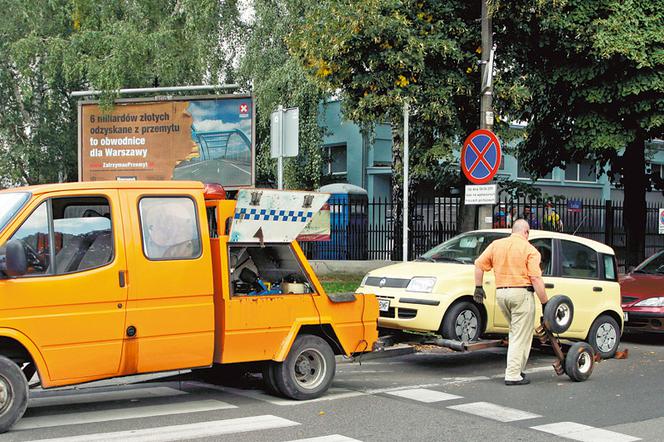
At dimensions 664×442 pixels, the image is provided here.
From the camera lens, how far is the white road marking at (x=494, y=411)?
7566mm

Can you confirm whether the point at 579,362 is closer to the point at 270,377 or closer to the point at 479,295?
the point at 479,295

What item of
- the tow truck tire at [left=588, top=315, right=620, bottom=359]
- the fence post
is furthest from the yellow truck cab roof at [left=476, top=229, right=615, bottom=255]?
the fence post

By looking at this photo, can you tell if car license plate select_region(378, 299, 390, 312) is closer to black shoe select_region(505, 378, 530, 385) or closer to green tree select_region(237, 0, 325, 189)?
black shoe select_region(505, 378, 530, 385)

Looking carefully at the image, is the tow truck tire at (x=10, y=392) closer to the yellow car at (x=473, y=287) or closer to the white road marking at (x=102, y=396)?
the white road marking at (x=102, y=396)

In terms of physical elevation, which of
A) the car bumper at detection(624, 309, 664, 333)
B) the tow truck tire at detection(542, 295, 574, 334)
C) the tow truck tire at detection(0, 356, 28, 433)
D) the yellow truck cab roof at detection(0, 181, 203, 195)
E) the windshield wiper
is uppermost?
the yellow truck cab roof at detection(0, 181, 203, 195)

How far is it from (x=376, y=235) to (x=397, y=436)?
1399cm

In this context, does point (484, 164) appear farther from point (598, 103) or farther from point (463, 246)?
point (598, 103)

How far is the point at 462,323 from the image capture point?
9.73 meters

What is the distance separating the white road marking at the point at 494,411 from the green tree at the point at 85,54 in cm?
1289

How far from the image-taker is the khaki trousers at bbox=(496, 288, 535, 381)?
909 cm

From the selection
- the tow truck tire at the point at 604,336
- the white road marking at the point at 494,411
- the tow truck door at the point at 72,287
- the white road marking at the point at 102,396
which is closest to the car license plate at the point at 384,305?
the white road marking at the point at 494,411

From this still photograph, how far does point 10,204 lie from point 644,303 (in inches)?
373

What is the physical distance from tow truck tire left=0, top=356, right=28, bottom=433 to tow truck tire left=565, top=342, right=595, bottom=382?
5789mm

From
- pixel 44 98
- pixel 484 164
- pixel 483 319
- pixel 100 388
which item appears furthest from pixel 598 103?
pixel 44 98
